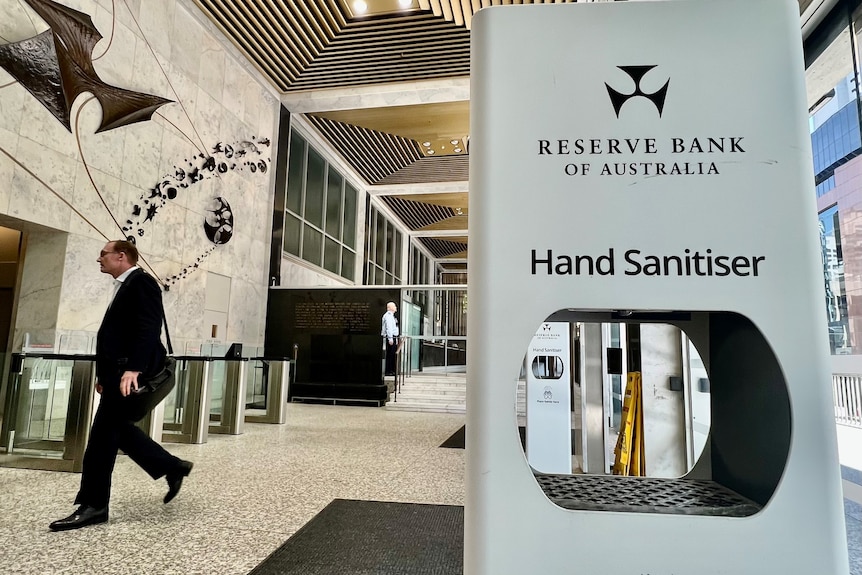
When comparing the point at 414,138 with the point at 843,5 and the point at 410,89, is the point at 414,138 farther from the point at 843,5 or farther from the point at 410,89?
the point at 843,5

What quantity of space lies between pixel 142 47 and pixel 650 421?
779cm

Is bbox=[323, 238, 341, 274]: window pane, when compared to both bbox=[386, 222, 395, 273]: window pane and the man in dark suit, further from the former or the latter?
the man in dark suit

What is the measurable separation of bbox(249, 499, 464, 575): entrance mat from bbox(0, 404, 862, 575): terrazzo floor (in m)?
0.11

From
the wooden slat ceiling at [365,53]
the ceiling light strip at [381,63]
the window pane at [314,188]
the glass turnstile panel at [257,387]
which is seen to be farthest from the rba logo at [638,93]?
the window pane at [314,188]

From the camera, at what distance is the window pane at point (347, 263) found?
47.0 ft

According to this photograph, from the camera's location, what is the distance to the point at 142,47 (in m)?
7.02

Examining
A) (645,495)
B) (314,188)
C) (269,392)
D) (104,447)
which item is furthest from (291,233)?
(645,495)

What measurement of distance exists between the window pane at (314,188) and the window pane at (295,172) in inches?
11.7

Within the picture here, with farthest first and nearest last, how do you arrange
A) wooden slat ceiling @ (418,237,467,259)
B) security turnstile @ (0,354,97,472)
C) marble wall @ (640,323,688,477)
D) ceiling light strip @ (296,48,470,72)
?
wooden slat ceiling @ (418,237,467,259), ceiling light strip @ (296,48,470,72), security turnstile @ (0,354,97,472), marble wall @ (640,323,688,477)

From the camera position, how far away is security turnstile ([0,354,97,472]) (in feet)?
13.0

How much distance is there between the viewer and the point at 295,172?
38.2 ft

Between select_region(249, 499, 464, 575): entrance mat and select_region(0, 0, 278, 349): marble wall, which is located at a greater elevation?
select_region(0, 0, 278, 349): marble wall

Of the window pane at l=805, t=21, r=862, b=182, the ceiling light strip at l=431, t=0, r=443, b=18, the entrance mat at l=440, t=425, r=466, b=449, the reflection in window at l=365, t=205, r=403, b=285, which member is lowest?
the entrance mat at l=440, t=425, r=466, b=449

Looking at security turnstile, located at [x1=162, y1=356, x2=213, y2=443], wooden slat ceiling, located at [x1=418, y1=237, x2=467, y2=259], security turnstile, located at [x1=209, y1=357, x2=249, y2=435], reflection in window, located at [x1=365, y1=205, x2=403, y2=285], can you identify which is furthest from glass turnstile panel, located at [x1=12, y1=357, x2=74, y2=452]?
wooden slat ceiling, located at [x1=418, y1=237, x2=467, y2=259]
